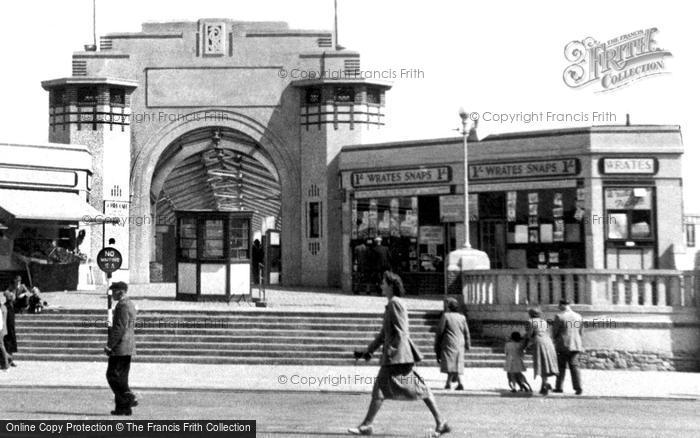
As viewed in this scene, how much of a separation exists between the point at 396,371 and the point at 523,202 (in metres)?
17.9

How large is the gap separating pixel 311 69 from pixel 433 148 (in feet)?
17.1

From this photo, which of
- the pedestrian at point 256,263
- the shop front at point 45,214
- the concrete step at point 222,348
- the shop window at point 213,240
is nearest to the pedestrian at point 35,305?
the concrete step at point 222,348

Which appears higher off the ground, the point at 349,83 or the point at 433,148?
the point at 349,83

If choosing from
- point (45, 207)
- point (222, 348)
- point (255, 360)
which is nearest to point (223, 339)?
point (222, 348)

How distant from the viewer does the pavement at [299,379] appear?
17703 mm

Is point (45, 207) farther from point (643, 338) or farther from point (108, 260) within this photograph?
point (643, 338)

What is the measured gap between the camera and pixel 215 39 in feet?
114

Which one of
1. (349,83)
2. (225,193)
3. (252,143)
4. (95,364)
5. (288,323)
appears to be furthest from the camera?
(225,193)

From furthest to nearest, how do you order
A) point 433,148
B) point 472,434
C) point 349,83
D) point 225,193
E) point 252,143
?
point 225,193 < point 252,143 < point 349,83 < point 433,148 < point 472,434

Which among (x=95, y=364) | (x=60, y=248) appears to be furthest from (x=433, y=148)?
(x=95, y=364)

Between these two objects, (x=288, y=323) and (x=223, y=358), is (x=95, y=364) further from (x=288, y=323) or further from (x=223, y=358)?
(x=288, y=323)

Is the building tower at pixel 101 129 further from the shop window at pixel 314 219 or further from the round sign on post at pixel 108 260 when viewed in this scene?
the round sign on post at pixel 108 260

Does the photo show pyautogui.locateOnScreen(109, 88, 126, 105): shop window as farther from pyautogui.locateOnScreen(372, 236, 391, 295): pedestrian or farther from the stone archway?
pyautogui.locateOnScreen(372, 236, 391, 295): pedestrian

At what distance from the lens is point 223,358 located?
22.0 meters
